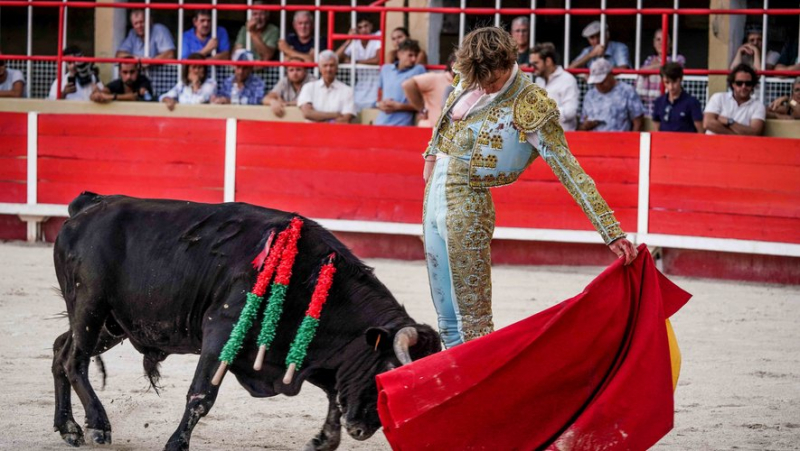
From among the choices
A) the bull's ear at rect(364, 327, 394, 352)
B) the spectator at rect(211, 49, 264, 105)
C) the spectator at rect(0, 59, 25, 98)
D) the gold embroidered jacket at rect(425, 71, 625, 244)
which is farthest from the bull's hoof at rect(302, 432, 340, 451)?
the spectator at rect(0, 59, 25, 98)

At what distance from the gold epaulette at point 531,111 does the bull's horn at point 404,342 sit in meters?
0.63

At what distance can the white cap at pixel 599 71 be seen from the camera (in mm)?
7691

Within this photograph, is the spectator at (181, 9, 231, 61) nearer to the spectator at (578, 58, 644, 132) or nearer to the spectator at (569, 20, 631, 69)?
the spectator at (569, 20, 631, 69)

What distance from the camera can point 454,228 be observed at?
3.36 metres

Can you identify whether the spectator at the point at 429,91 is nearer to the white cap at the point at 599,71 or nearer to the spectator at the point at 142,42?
the white cap at the point at 599,71

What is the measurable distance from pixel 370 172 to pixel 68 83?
2.90 m

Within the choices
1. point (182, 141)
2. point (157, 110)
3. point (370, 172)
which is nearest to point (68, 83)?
point (157, 110)

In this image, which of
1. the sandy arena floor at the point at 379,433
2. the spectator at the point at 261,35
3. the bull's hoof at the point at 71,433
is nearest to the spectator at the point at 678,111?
the sandy arena floor at the point at 379,433

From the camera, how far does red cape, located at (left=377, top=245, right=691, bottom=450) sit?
308cm

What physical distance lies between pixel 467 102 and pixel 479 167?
7.7 inches

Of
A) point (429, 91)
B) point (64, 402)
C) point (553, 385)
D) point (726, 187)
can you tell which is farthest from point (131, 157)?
point (553, 385)

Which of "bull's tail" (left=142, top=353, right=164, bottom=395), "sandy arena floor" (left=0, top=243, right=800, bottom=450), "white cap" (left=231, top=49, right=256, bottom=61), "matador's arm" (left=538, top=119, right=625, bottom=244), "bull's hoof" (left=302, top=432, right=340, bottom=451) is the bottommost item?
"sandy arena floor" (left=0, top=243, right=800, bottom=450)

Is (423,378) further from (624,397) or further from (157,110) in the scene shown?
(157,110)

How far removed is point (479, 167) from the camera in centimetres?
333
